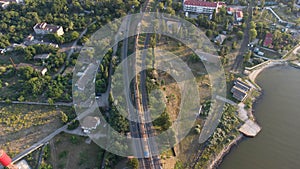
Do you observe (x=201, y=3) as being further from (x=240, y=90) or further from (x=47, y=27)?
(x=47, y=27)

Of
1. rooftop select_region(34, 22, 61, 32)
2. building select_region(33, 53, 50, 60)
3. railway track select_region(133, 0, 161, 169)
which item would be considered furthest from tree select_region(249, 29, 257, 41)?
building select_region(33, 53, 50, 60)

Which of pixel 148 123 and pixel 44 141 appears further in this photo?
pixel 148 123

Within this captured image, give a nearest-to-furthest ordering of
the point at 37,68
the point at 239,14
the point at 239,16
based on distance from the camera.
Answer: the point at 37,68, the point at 239,16, the point at 239,14

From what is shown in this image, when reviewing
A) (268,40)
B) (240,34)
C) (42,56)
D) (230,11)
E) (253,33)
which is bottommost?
(268,40)

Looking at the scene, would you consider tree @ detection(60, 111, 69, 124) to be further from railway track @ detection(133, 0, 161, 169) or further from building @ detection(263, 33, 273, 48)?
building @ detection(263, 33, 273, 48)

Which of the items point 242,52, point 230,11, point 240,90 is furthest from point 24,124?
point 230,11

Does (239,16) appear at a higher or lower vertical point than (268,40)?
higher

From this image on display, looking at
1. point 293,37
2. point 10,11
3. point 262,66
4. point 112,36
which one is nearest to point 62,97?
point 112,36
